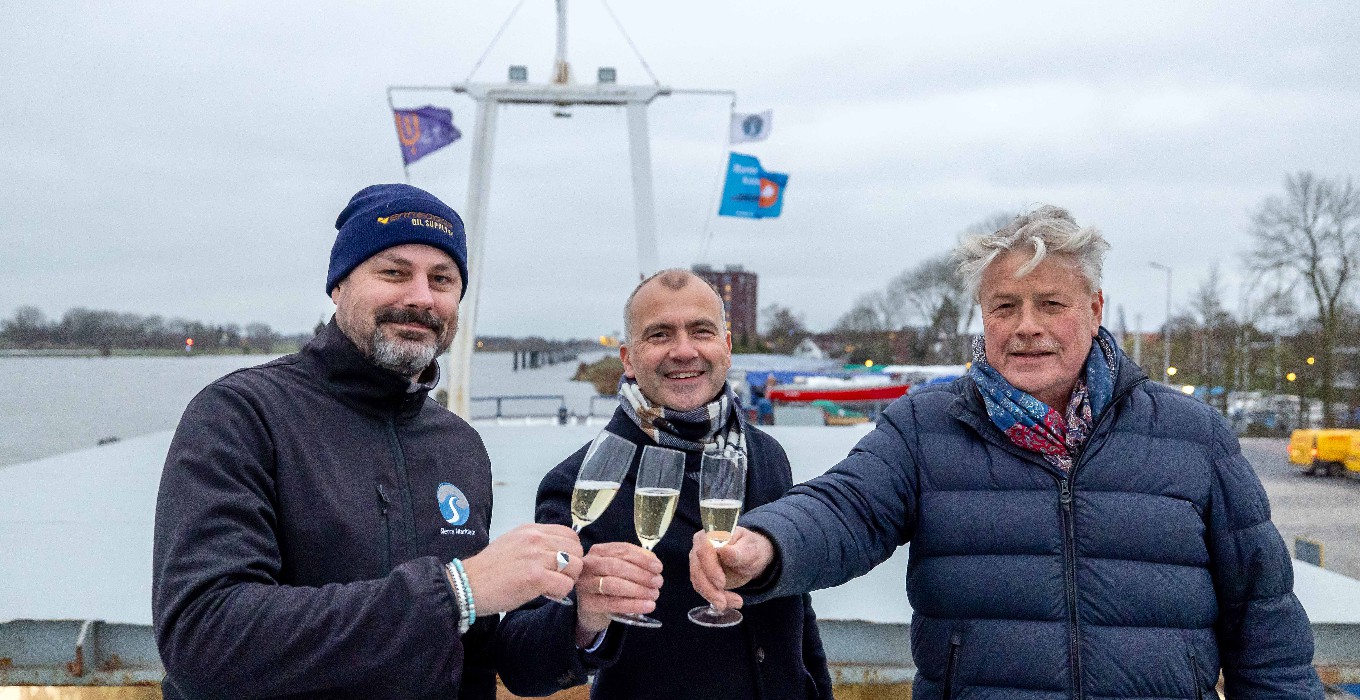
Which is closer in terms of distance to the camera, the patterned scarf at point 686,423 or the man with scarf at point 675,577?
the man with scarf at point 675,577

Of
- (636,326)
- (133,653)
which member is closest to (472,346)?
(133,653)

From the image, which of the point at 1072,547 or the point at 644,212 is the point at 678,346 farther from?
the point at 644,212

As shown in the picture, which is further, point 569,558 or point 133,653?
point 133,653

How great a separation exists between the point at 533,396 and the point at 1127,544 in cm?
1578

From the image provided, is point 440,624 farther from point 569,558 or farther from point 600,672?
point 600,672

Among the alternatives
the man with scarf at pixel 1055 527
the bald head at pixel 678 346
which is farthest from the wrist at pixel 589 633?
the bald head at pixel 678 346

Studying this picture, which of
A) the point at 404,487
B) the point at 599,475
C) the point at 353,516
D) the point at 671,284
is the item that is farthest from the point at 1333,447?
the point at 353,516

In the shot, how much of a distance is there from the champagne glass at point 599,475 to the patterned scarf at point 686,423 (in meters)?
0.52

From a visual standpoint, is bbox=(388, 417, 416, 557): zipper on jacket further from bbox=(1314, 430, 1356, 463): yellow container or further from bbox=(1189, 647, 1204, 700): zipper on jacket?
bbox=(1314, 430, 1356, 463): yellow container

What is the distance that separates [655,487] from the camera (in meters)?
1.89

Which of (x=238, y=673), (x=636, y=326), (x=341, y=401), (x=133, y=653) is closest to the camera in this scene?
(x=238, y=673)

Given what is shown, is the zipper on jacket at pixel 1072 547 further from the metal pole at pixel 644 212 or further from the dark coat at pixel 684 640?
the metal pole at pixel 644 212

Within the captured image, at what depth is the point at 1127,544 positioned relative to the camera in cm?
210

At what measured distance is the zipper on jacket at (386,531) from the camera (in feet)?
6.22
